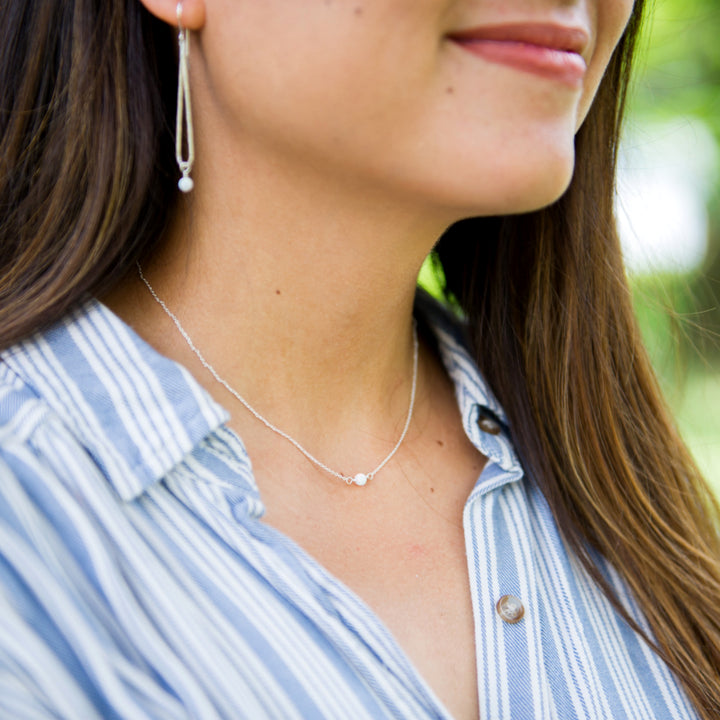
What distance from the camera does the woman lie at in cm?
122

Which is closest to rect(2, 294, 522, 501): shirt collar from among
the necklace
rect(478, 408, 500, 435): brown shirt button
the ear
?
the necklace

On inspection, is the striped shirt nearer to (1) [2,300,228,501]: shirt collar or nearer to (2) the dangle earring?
(1) [2,300,228,501]: shirt collar

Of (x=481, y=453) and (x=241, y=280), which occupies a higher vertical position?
(x=241, y=280)

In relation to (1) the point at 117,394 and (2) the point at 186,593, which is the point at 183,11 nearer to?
(1) the point at 117,394

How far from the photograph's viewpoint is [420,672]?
4.45 ft

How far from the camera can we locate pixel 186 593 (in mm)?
1226

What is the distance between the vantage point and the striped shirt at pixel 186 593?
111cm

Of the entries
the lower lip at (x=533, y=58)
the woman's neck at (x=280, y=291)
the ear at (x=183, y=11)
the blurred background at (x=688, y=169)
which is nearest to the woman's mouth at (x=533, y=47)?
the lower lip at (x=533, y=58)

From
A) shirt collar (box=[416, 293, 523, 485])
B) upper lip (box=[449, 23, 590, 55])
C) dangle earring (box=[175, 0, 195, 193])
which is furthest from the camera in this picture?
shirt collar (box=[416, 293, 523, 485])

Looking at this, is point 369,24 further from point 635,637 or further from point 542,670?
Result: point 635,637

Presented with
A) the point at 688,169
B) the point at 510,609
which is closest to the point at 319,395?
the point at 510,609

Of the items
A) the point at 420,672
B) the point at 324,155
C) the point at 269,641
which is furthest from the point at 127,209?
the point at 420,672

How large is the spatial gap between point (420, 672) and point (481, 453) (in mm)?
512

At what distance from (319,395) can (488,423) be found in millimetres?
383
